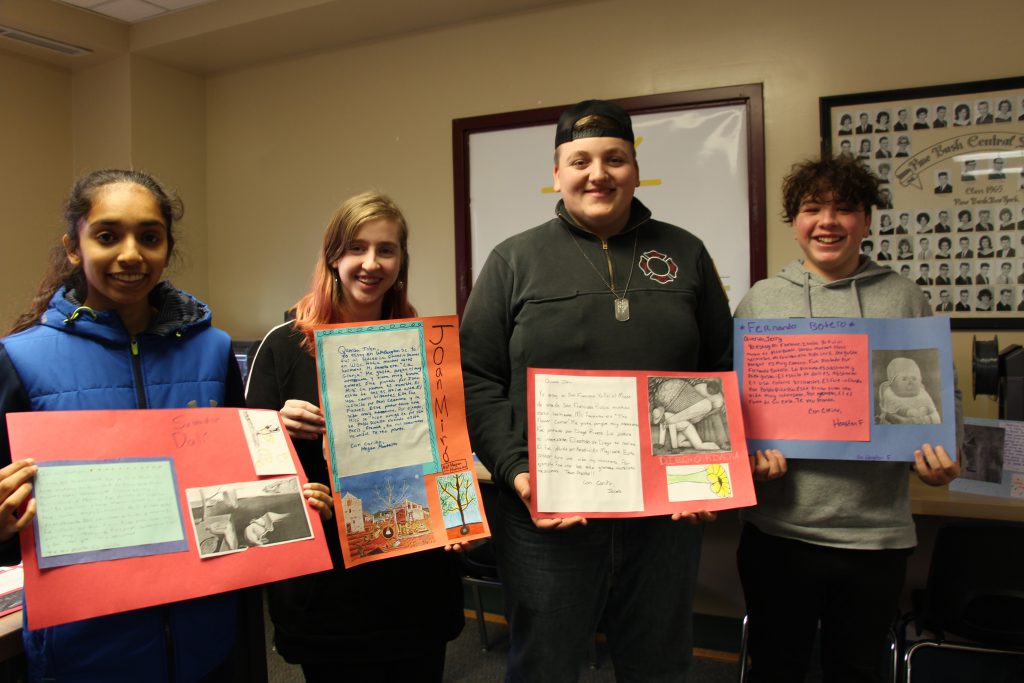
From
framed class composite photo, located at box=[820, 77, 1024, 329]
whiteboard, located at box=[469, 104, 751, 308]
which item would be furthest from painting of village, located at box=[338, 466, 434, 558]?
framed class composite photo, located at box=[820, 77, 1024, 329]

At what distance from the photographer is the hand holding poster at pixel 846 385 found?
1377 millimetres

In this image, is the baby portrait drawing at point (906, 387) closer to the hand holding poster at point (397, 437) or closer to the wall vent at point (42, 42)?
the hand holding poster at point (397, 437)

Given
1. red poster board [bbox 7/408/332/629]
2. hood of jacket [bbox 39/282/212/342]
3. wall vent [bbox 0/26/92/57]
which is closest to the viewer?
red poster board [bbox 7/408/332/629]

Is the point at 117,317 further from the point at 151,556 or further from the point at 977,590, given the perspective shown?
the point at 977,590

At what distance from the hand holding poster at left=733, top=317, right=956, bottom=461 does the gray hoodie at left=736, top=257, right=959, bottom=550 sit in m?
0.09

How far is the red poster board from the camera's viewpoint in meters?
0.94

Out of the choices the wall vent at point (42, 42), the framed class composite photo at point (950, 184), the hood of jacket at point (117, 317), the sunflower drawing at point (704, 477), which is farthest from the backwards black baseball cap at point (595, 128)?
the wall vent at point (42, 42)

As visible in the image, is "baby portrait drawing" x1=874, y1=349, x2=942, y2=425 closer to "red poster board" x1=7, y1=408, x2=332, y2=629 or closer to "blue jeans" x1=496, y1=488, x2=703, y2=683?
"blue jeans" x1=496, y1=488, x2=703, y2=683

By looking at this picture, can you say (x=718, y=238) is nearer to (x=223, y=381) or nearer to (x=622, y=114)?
(x=622, y=114)

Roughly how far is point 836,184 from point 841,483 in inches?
26.7

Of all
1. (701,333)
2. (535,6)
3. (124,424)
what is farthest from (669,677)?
(535,6)

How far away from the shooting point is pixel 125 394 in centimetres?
110

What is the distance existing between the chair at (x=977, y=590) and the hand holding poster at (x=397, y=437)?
1528 millimetres

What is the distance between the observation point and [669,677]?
4.47ft
